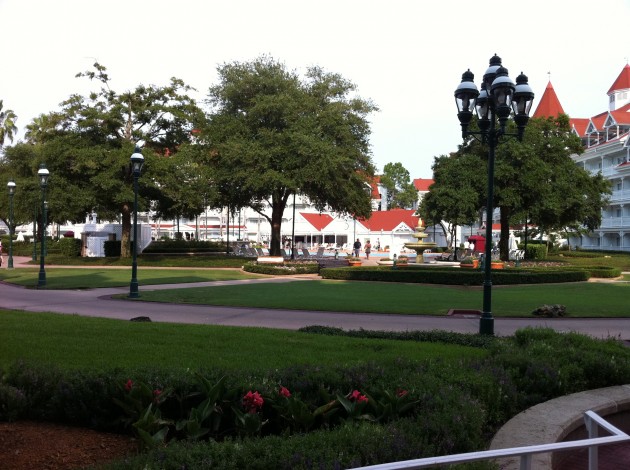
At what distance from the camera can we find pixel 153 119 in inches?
1650

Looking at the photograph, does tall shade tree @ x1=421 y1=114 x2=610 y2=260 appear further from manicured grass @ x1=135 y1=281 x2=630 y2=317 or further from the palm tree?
the palm tree

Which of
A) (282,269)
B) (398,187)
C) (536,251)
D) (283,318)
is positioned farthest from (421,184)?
(283,318)

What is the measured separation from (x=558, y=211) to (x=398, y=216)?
124 feet

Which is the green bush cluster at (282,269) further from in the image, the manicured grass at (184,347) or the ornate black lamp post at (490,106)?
the ornate black lamp post at (490,106)

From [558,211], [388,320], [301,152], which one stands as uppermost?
[301,152]

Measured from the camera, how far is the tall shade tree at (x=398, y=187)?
111m

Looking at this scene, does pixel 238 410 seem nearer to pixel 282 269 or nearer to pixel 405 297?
pixel 405 297

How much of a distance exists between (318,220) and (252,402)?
71.8 metres

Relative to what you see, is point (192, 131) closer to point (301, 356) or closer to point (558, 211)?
point (558, 211)

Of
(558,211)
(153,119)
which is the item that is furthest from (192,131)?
(558,211)

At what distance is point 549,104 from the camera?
250 feet

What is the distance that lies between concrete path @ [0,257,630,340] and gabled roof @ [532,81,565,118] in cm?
6549

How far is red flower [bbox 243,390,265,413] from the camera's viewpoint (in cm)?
529

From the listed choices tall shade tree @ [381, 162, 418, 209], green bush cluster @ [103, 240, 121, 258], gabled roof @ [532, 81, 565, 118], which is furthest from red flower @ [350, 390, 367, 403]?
tall shade tree @ [381, 162, 418, 209]
